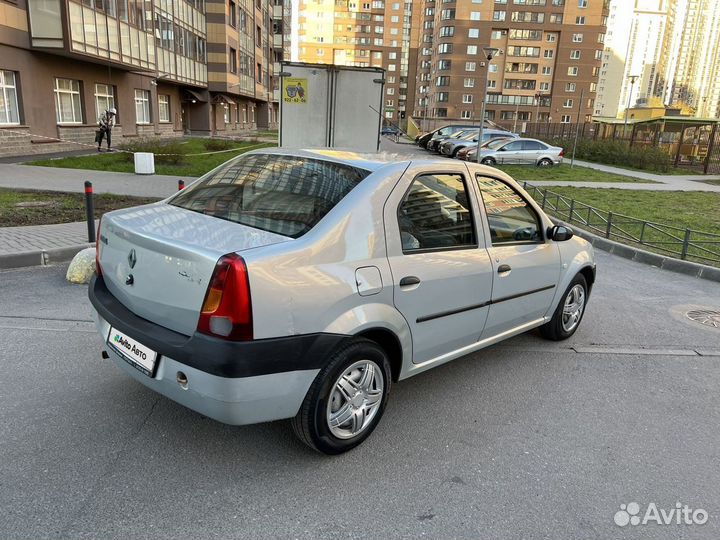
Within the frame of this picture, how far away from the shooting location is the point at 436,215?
3.67 m

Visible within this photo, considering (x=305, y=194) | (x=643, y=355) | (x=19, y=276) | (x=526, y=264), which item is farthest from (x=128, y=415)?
(x=643, y=355)

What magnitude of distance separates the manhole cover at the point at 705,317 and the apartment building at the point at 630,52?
5875 inches

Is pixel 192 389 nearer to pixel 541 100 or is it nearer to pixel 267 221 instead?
pixel 267 221

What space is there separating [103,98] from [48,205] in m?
18.9

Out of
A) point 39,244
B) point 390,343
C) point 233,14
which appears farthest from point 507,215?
point 233,14

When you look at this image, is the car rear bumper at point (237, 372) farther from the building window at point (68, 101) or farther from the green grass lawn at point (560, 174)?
the building window at point (68, 101)

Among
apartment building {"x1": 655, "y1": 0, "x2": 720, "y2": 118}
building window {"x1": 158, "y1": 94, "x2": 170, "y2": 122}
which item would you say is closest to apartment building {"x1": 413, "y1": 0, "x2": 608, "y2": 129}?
building window {"x1": 158, "y1": 94, "x2": 170, "y2": 122}

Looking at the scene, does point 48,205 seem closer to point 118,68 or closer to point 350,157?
point 350,157

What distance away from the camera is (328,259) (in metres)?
2.94

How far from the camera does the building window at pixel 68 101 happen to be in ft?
74.9

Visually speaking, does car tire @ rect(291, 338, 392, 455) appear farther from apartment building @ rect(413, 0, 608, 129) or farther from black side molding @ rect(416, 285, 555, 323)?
apartment building @ rect(413, 0, 608, 129)

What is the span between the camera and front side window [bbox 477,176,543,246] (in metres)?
4.11

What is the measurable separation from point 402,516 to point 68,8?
23596mm

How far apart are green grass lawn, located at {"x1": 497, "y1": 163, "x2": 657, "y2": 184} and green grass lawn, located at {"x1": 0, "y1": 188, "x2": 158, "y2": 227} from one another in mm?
13837
